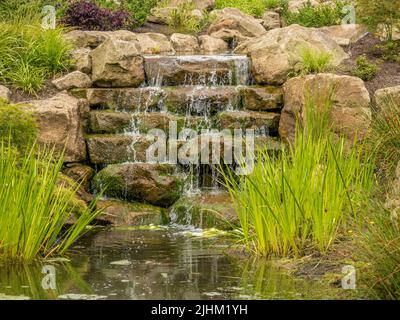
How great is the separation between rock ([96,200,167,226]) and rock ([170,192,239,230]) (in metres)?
0.23

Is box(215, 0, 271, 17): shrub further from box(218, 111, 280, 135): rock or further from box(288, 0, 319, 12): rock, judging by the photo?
box(218, 111, 280, 135): rock

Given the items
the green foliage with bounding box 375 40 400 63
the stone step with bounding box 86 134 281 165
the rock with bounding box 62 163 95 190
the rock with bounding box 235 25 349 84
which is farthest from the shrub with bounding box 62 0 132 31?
the green foliage with bounding box 375 40 400 63

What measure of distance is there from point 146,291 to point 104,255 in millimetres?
→ 1870

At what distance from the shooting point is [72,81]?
12453 mm

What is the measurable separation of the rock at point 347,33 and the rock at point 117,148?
218 inches

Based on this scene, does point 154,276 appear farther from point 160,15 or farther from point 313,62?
point 160,15

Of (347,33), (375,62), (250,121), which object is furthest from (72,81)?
(347,33)

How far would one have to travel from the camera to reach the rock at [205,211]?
31.6 ft

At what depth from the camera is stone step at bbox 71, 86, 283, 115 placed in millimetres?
12094

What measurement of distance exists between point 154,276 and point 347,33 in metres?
10.6

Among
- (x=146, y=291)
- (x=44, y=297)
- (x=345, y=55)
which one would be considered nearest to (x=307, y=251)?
(x=146, y=291)

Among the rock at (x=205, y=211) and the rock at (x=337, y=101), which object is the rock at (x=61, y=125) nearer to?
the rock at (x=205, y=211)

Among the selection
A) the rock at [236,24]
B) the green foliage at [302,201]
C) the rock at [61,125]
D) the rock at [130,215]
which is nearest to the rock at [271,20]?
the rock at [236,24]
